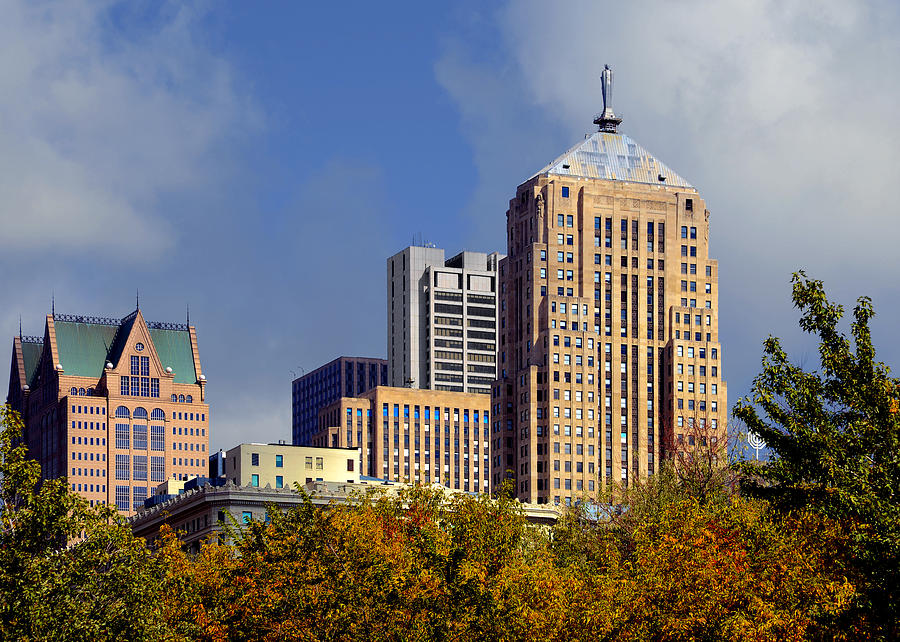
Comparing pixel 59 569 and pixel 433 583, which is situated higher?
pixel 59 569

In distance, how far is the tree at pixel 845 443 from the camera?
6372cm

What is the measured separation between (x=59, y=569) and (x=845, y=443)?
32002 millimetres

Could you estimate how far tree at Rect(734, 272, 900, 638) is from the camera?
6372 cm

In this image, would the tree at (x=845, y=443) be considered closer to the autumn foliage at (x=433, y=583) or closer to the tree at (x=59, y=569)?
the autumn foliage at (x=433, y=583)

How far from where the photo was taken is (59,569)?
66.8 meters

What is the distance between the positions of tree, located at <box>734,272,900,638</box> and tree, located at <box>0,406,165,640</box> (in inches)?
1068

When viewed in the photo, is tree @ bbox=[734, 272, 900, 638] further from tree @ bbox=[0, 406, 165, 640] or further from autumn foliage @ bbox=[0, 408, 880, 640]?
tree @ bbox=[0, 406, 165, 640]

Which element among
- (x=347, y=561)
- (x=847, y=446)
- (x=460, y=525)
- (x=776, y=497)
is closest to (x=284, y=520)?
(x=347, y=561)

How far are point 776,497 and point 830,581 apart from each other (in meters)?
6.17

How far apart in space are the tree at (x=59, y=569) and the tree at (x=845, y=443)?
2713 cm

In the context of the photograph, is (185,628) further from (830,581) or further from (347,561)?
(830,581)

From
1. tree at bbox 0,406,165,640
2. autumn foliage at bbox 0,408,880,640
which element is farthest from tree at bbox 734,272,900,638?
tree at bbox 0,406,165,640

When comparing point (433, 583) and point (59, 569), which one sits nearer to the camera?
point (59, 569)

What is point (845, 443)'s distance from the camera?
69375 millimetres
